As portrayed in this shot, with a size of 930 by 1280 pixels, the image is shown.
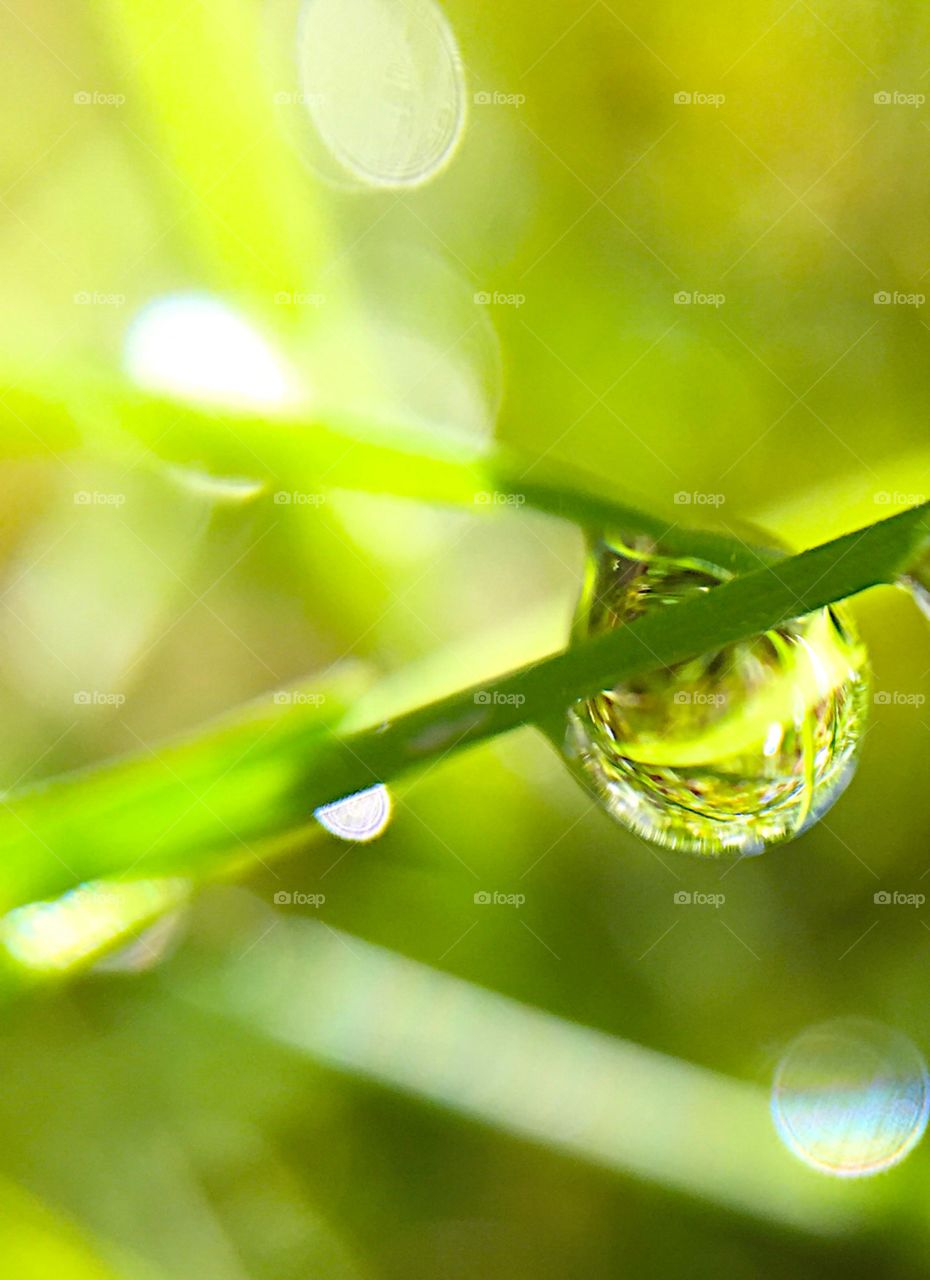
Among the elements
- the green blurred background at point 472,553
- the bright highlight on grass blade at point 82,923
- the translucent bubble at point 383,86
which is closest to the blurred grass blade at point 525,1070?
the green blurred background at point 472,553

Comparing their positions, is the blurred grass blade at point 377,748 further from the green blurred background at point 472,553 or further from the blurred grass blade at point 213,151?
the blurred grass blade at point 213,151

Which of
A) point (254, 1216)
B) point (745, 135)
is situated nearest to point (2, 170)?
point (745, 135)

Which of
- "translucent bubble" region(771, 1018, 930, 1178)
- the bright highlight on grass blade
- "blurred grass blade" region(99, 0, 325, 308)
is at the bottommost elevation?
"translucent bubble" region(771, 1018, 930, 1178)

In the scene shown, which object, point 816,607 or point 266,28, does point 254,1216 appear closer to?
point 816,607

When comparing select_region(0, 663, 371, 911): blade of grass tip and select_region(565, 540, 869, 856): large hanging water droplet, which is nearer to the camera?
select_region(0, 663, 371, 911): blade of grass tip

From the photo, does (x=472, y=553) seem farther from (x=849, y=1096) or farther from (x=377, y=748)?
(x=377, y=748)

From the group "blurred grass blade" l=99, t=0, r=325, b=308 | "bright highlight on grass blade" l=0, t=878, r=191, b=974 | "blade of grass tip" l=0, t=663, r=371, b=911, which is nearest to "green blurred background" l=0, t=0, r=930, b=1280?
"blurred grass blade" l=99, t=0, r=325, b=308

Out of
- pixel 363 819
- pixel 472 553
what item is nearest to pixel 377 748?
pixel 363 819

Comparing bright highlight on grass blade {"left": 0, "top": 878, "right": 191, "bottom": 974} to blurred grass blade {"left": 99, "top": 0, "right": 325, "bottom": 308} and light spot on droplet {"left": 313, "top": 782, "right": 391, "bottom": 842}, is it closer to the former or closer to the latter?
light spot on droplet {"left": 313, "top": 782, "right": 391, "bottom": 842}
